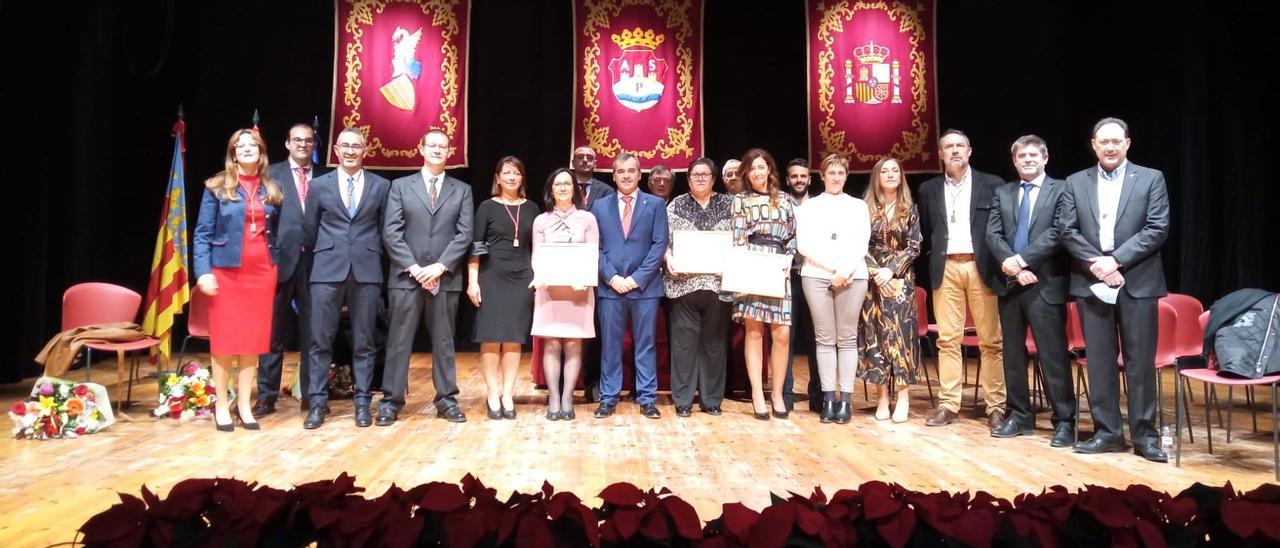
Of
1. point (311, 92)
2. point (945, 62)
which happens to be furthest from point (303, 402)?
point (945, 62)

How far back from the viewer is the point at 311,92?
816 cm

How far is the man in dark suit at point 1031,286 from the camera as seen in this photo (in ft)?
13.6

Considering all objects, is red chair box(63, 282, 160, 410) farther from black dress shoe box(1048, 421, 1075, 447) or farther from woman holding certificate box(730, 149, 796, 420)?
black dress shoe box(1048, 421, 1075, 447)

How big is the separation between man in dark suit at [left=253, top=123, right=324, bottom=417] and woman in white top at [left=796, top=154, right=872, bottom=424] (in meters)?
2.75

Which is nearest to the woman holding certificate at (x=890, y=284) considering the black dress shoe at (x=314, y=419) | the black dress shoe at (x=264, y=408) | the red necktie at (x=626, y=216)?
the red necktie at (x=626, y=216)

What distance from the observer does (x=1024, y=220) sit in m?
4.32

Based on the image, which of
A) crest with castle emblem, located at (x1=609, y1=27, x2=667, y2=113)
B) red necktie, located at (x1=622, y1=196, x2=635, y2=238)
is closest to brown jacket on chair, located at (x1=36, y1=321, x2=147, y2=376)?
red necktie, located at (x1=622, y1=196, x2=635, y2=238)

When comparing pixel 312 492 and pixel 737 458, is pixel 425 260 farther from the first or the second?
pixel 312 492

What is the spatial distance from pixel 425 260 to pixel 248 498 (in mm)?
3087

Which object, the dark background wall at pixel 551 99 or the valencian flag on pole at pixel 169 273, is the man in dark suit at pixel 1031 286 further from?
the valencian flag on pole at pixel 169 273

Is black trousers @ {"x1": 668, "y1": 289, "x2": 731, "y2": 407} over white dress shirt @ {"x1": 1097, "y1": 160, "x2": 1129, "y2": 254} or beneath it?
beneath

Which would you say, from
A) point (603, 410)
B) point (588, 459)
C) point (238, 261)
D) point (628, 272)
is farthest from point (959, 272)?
point (238, 261)

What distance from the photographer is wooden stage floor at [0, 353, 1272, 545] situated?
10.5 feet

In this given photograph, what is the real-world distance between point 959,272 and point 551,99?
15.2 ft
